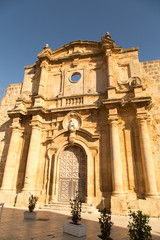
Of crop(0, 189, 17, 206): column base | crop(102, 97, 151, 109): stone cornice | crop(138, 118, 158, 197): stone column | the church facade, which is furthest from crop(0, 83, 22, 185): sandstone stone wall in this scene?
crop(138, 118, 158, 197): stone column

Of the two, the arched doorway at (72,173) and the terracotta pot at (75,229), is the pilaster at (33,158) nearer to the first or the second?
the arched doorway at (72,173)

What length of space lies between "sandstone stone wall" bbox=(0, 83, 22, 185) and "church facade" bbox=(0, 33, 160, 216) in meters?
0.09

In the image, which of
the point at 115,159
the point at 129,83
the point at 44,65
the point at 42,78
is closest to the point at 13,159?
the point at 42,78

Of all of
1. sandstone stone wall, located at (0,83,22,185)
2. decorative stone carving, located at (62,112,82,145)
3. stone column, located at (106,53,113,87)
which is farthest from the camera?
sandstone stone wall, located at (0,83,22,185)

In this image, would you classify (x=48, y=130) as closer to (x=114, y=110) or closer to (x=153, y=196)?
(x=114, y=110)

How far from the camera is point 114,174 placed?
878 centimetres

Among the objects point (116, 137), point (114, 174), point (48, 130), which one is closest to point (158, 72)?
point (116, 137)

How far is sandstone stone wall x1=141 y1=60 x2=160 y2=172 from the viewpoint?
981 centimetres

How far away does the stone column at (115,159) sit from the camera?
848cm

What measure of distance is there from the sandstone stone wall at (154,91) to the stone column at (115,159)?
218cm

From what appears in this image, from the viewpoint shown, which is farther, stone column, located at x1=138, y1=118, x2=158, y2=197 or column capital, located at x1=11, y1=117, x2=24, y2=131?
column capital, located at x1=11, y1=117, x2=24, y2=131

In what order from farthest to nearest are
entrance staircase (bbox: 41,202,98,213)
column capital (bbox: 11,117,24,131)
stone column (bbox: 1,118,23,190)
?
column capital (bbox: 11,117,24,131)
stone column (bbox: 1,118,23,190)
entrance staircase (bbox: 41,202,98,213)

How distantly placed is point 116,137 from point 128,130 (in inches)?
40.5

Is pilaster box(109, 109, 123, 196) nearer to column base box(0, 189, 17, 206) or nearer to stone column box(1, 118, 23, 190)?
column base box(0, 189, 17, 206)
